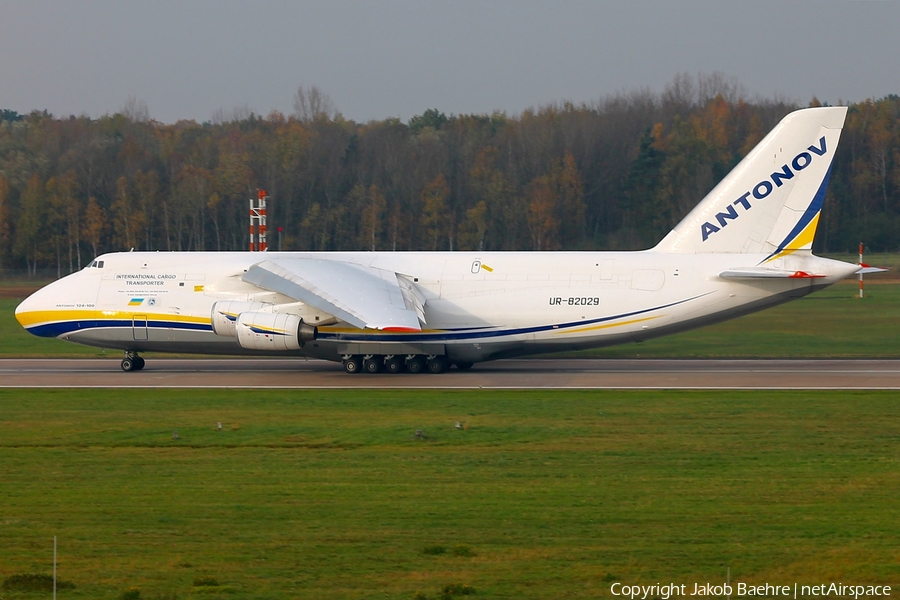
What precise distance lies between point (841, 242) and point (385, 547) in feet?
180

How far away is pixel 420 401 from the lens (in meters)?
19.4

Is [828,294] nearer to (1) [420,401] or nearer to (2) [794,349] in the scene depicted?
(2) [794,349]

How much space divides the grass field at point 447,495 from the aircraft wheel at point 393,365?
5.97 meters

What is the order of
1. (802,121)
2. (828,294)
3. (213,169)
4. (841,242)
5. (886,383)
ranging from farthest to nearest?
(213,169) < (841,242) < (828,294) < (802,121) < (886,383)

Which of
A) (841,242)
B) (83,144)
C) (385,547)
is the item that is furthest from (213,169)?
(385,547)

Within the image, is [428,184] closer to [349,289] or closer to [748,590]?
[349,289]

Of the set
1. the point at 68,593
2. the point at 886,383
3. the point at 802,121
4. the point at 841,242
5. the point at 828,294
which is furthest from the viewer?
the point at 841,242

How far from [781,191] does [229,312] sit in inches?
541

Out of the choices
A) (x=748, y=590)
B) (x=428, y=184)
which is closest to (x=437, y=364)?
(x=748, y=590)

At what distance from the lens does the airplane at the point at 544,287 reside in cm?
2348

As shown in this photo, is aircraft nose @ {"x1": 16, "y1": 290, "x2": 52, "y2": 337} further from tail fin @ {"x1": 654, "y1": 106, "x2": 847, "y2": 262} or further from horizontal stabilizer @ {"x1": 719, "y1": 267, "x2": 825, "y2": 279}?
horizontal stabilizer @ {"x1": 719, "y1": 267, "x2": 825, "y2": 279}

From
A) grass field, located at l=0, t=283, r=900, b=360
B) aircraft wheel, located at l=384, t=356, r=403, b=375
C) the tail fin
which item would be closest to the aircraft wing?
aircraft wheel, located at l=384, t=356, r=403, b=375

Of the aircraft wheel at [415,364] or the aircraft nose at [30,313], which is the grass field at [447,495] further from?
the aircraft nose at [30,313]

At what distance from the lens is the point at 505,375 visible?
2442 centimetres
